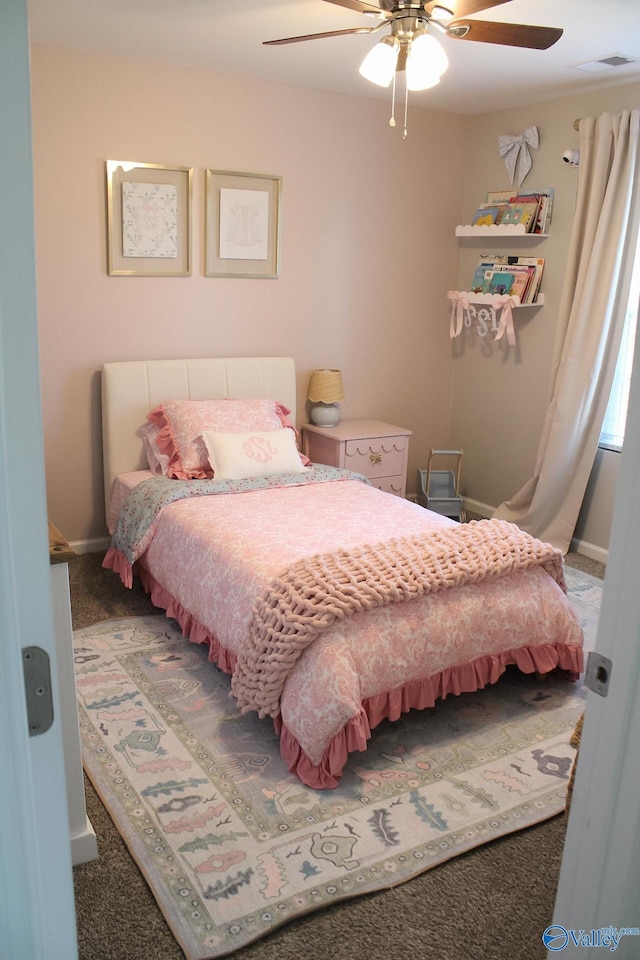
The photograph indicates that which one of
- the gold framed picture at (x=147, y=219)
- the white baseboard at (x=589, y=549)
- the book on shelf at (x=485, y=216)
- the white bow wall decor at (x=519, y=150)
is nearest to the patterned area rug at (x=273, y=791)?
the white baseboard at (x=589, y=549)

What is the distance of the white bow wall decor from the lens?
4547 mm

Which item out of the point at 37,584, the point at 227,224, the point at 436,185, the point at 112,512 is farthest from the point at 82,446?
the point at 37,584

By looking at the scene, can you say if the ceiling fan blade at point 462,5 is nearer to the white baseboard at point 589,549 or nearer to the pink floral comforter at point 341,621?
the pink floral comforter at point 341,621

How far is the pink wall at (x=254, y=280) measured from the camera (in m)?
3.91

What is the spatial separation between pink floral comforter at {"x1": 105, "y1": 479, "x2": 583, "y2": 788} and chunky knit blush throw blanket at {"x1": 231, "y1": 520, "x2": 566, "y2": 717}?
0.06 metres

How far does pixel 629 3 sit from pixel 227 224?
221cm

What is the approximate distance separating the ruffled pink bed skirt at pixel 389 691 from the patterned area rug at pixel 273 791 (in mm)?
66

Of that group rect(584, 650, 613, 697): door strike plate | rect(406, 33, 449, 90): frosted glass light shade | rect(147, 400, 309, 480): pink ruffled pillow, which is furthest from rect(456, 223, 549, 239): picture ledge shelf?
rect(584, 650, 613, 697): door strike plate

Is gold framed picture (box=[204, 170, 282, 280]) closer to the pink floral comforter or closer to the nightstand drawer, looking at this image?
the nightstand drawer

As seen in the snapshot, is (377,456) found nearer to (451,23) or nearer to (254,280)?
(254,280)

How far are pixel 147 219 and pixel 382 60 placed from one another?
1.70 m

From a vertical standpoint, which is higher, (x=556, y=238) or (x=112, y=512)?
(x=556, y=238)

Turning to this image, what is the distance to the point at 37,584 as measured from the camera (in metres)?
0.98

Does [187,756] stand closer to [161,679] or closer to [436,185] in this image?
[161,679]
